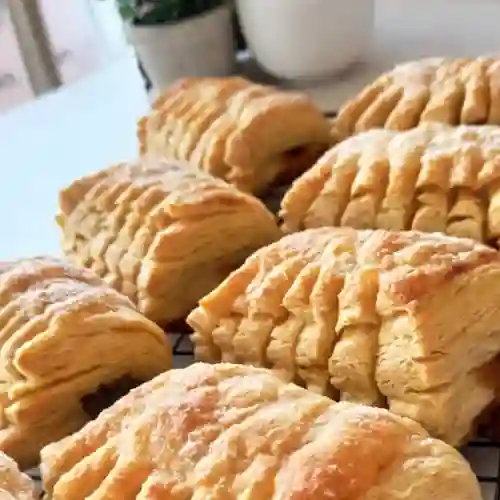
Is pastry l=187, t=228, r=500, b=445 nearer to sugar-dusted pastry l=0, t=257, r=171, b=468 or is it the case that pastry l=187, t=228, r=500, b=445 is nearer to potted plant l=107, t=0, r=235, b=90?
sugar-dusted pastry l=0, t=257, r=171, b=468

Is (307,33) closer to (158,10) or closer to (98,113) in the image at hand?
(158,10)

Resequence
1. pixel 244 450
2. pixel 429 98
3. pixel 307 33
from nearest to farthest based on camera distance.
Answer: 1. pixel 244 450
2. pixel 429 98
3. pixel 307 33

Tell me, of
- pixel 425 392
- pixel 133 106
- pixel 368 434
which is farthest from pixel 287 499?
pixel 133 106

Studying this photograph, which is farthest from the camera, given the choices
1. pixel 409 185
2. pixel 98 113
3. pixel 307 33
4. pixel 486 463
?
pixel 98 113

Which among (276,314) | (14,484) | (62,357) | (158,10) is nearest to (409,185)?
(276,314)

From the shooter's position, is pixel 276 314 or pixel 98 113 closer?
pixel 276 314

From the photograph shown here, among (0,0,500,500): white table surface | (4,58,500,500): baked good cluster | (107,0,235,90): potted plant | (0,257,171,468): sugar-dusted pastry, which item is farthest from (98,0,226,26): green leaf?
(0,257,171,468): sugar-dusted pastry

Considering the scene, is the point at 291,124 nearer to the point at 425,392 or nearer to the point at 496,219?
the point at 496,219
